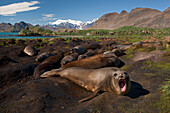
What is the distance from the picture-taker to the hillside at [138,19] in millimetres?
93931

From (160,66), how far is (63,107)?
20.3 ft

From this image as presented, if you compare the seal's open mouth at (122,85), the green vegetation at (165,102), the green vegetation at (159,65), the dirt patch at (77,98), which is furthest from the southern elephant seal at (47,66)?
the green vegetation at (165,102)

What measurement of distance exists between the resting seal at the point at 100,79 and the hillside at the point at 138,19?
100046 mm

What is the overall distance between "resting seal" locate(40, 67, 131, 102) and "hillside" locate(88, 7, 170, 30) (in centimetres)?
10005

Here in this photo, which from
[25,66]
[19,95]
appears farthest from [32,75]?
[19,95]

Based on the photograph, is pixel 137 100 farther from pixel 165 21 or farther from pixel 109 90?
pixel 165 21

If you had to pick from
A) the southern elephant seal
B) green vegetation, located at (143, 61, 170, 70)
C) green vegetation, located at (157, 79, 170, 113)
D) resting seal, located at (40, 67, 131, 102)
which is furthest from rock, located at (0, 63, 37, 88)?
green vegetation, located at (143, 61, 170, 70)

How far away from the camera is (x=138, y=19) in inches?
4793

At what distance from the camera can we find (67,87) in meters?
5.24

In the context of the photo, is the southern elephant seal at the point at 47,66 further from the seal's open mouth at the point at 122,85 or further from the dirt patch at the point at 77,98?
the seal's open mouth at the point at 122,85

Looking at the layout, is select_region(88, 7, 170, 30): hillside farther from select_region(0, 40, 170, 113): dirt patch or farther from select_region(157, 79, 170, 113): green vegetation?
select_region(157, 79, 170, 113): green vegetation

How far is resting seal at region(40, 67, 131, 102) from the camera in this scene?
4.23 metres

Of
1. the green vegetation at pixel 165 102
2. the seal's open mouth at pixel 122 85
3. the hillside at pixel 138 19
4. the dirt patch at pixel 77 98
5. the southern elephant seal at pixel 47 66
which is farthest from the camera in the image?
the hillside at pixel 138 19

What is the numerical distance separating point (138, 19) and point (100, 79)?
134 m
